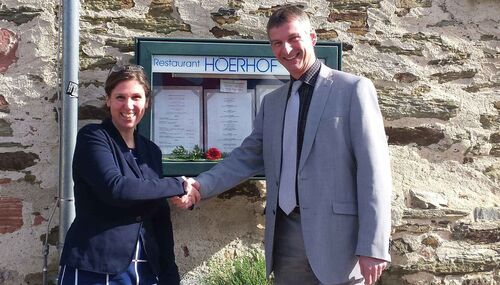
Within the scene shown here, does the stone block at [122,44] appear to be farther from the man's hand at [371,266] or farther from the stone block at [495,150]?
the stone block at [495,150]

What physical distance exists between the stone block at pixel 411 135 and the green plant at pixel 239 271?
1.01 m

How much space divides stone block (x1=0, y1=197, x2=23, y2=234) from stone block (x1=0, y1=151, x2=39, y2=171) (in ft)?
0.56

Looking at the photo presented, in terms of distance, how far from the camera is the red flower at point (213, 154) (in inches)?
131

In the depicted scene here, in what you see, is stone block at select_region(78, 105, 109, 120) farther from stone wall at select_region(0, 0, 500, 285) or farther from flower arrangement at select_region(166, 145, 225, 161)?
flower arrangement at select_region(166, 145, 225, 161)

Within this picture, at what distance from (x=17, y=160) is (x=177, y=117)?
88 cm

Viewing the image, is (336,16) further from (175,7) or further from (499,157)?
(499,157)

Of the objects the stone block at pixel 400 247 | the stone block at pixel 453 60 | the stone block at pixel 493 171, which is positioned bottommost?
the stone block at pixel 400 247

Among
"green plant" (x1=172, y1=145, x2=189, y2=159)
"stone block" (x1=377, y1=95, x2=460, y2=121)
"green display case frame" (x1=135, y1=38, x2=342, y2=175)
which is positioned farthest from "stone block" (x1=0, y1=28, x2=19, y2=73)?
"stone block" (x1=377, y1=95, x2=460, y2=121)

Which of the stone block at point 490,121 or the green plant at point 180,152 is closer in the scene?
the green plant at point 180,152

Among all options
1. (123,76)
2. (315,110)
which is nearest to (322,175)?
(315,110)

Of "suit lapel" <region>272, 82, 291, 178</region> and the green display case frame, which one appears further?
the green display case frame

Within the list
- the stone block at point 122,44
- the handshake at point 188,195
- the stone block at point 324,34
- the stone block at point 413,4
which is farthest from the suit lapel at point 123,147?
the stone block at point 413,4

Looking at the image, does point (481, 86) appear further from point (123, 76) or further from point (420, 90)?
point (123, 76)

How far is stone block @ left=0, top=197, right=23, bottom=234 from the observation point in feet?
10.8
